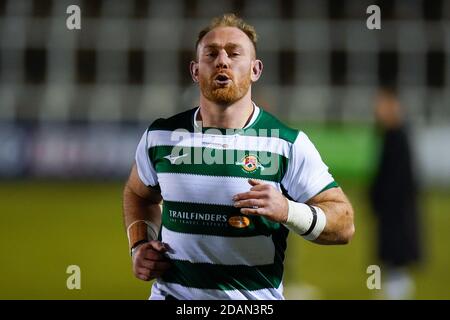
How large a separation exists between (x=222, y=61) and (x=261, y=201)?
0.63 m

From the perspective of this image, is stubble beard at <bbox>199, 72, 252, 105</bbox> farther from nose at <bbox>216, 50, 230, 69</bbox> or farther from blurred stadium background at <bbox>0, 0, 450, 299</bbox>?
blurred stadium background at <bbox>0, 0, 450, 299</bbox>

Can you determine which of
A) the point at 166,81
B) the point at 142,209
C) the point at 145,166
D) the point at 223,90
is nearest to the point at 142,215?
the point at 142,209

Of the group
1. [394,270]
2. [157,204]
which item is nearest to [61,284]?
[394,270]

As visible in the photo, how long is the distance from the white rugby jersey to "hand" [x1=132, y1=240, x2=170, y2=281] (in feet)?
0.13

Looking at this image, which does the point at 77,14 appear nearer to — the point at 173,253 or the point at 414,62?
the point at 173,253

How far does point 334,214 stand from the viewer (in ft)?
11.8

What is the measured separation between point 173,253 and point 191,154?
0.44 metres

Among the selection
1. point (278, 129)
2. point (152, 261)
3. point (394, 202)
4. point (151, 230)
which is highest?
point (278, 129)

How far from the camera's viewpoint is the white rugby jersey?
352 cm

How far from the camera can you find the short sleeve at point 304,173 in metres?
3.55

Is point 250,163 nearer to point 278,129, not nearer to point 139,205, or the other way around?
point 278,129
